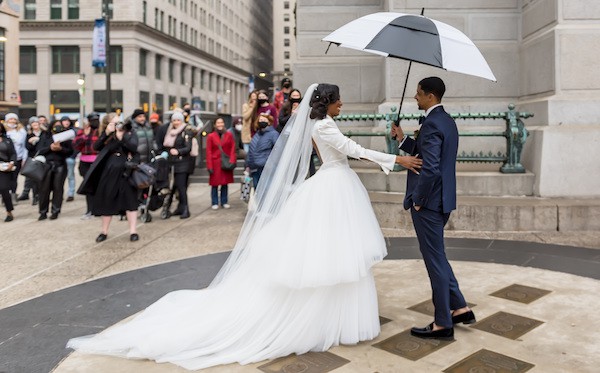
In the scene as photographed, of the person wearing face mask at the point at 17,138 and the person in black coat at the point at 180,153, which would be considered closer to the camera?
the person in black coat at the point at 180,153

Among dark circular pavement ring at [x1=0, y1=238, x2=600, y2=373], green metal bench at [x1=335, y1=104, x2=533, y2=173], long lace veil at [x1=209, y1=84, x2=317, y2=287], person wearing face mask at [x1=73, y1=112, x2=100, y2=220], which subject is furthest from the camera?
person wearing face mask at [x1=73, y1=112, x2=100, y2=220]

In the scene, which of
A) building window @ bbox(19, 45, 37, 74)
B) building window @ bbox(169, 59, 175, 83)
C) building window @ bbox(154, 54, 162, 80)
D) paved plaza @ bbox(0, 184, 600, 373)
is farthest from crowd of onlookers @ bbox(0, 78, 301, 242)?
building window @ bbox(169, 59, 175, 83)

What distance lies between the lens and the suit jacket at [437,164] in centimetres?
381

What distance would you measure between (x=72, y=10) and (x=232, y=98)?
43.7 meters

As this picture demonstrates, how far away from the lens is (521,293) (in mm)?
5145

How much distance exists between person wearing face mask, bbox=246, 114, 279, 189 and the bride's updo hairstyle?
5022 mm

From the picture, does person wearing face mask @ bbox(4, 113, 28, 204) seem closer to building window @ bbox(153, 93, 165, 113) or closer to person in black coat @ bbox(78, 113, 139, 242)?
person in black coat @ bbox(78, 113, 139, 242)

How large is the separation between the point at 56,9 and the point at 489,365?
6701cm

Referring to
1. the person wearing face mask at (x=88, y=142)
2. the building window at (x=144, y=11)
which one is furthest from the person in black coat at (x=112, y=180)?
the building window at (x=144, y=11)

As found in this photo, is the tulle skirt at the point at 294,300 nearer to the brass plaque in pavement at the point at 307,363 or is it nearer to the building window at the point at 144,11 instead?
the brass plaque in pavement at the point at 307,363

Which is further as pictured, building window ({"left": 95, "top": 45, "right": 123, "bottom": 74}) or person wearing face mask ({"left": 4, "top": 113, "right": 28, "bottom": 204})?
building window ({"left": 95, "top": 45, "right": 123, "bottom": 74})

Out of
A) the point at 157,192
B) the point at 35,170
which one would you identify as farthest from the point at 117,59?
the point at 157,192

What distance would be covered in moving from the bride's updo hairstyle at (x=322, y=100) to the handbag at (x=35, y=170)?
8.31 meters

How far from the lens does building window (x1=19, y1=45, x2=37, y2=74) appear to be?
195 ft
